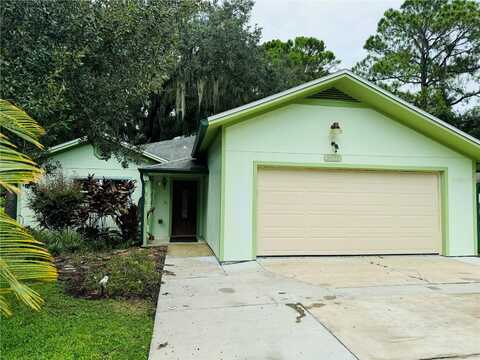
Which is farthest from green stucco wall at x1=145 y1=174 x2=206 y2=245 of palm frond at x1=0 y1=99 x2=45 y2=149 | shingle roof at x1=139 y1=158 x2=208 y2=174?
palm frond at x1=0 y1=99 x2=45 y2=149

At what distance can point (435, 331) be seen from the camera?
3779mm

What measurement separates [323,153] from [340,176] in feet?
2.37

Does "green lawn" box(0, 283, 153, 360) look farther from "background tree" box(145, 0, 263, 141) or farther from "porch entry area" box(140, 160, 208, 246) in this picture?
"background tree" box(145, 0, 263, 141)

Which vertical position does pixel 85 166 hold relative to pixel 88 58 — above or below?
below

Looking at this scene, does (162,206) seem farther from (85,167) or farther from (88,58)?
(88,58)

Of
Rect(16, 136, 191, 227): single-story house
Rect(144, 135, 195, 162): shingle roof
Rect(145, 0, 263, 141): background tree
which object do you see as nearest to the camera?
Rect(16, 136, 191, 227): single-story house

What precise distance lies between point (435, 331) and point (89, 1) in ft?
22.1

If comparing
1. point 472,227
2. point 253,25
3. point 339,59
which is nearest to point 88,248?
point 472,227

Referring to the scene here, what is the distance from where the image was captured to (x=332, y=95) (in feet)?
26.9

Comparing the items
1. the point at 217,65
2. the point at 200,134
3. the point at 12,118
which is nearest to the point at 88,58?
the point at 200,134

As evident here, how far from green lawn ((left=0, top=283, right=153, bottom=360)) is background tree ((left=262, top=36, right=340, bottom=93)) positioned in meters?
17.2

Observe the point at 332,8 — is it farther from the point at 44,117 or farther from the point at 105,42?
the point at 44,117

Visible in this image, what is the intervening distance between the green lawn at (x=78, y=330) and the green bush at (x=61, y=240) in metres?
4.39

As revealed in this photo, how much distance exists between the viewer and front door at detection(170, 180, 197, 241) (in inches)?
478
